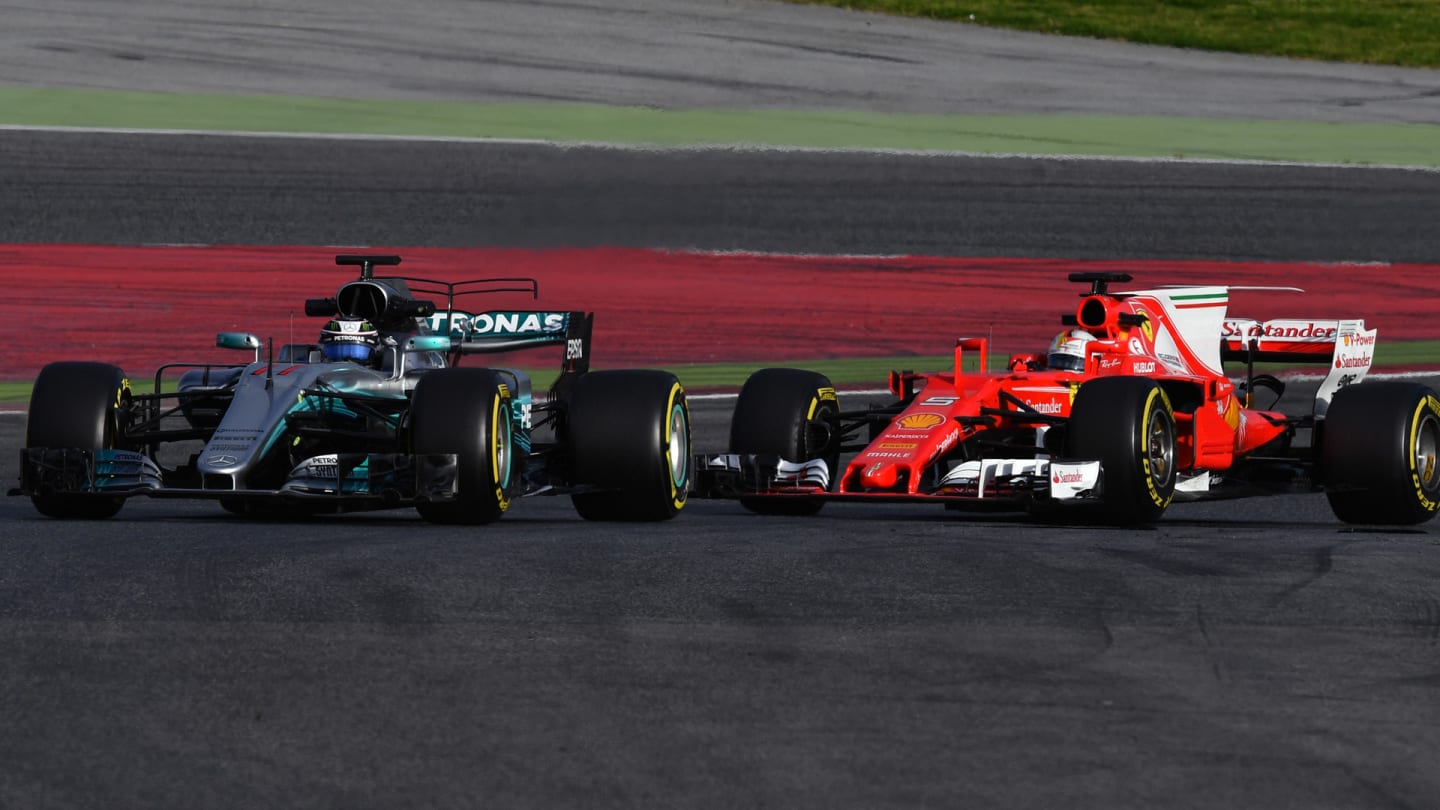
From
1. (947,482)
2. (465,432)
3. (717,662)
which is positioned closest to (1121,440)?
(947,482)

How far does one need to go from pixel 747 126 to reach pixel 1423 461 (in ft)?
46.5

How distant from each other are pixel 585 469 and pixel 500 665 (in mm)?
4384

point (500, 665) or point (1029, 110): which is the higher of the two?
point (1029, 110)

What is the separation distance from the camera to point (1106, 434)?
10938 millimetres

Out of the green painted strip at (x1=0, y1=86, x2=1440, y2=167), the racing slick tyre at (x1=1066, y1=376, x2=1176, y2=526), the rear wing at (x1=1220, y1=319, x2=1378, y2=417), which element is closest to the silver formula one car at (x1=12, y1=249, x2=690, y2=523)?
the racing slick tyre at (x1=1066, y1=376, x2=1176, y2=526)

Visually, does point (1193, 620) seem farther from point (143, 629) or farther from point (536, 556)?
point (143, 629)

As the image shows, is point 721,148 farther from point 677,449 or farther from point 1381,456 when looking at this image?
point 1381,456

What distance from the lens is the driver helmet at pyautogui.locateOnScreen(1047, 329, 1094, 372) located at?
1255 cm

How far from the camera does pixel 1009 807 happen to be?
561cm

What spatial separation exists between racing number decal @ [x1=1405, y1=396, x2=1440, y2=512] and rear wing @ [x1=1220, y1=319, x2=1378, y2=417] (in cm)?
110

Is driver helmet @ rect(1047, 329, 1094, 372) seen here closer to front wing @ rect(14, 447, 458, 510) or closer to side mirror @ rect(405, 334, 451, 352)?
side mirror @ rect(405, 334, 451, 352)

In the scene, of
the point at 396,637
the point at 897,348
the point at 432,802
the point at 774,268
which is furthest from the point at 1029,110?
the point at 432,802

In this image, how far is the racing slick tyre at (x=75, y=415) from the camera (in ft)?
36.1

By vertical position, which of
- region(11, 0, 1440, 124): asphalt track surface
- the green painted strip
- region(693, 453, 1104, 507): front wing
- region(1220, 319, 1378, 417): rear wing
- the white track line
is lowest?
region(693, 453, 1104, 507): front wing
